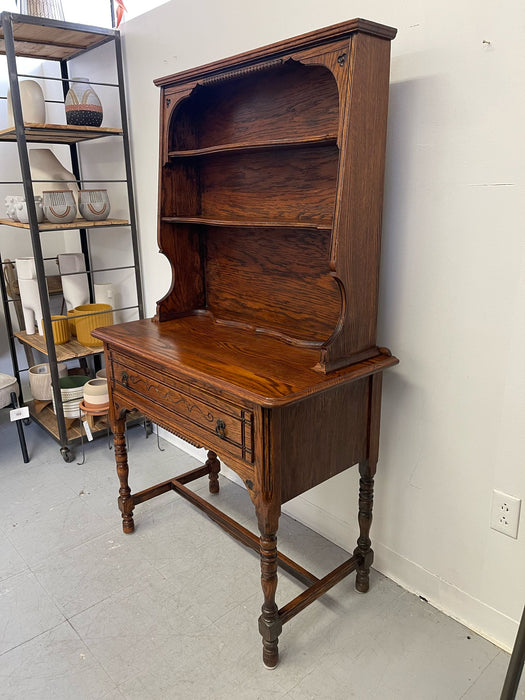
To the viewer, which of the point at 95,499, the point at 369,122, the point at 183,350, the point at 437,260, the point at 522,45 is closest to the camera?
the point at 522,45

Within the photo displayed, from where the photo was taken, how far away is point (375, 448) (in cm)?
171

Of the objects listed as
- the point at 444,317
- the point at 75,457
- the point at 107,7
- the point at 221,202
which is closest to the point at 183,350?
the point at 221,202

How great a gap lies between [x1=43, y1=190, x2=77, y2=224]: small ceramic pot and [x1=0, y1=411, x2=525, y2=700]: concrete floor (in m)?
1.31

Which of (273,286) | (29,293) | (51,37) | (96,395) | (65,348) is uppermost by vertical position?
(51,37)

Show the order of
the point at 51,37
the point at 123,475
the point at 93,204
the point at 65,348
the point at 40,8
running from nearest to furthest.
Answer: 1. the point at 123,475
2. the point at 40,8
3. the point at 51,37
4. the point at 93,204
5. the point at 65,348

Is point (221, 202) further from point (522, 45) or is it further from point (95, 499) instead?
point (95, 499)

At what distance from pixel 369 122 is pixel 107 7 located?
2032 millimetres

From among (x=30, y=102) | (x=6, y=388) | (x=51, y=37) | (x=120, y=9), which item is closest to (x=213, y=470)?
(x=6, y=388)

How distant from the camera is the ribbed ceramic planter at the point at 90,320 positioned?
9.24 feet

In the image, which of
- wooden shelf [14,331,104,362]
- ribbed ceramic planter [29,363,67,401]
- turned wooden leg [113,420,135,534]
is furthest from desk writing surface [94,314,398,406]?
ribbed ceramic planter [29,363,67,401]

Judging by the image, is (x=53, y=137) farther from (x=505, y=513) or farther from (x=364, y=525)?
(x=505, y=513)

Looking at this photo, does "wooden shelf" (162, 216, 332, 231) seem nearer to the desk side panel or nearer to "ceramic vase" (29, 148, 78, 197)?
the desk side panel

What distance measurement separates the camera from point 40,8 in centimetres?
238

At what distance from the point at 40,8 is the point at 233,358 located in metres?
1.92
